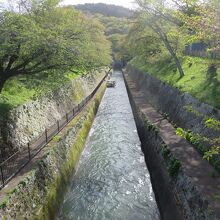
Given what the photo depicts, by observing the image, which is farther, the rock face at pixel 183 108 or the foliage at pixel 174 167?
the rock face at pixel 183 108

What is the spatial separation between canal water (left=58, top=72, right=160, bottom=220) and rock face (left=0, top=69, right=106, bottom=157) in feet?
11.4

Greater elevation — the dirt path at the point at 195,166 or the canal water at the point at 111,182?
the dirt path at the point at 195,166

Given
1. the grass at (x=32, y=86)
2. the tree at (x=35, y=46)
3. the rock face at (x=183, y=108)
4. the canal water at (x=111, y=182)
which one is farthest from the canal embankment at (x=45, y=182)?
the rock face at (x=183, y=108)

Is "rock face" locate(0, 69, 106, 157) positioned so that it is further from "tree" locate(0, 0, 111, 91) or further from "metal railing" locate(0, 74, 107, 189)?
"tree" locate(0, 0, 111, 91)

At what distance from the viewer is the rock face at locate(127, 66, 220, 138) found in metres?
14.8

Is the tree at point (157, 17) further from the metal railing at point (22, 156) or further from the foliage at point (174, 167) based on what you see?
the foliage at point (174, 167)

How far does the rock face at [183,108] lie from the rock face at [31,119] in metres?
8.85

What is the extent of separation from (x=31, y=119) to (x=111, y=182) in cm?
650

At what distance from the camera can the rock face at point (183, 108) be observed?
48.5ft

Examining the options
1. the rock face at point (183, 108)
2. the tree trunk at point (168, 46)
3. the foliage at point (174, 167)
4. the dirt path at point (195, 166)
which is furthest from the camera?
the tree trunk at point (168, 46)

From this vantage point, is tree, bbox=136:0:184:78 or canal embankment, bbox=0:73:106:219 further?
tree, bbox=136:0:184:78

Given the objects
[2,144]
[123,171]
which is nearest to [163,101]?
[123,171]

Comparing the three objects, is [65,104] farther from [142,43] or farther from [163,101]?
[142,43]

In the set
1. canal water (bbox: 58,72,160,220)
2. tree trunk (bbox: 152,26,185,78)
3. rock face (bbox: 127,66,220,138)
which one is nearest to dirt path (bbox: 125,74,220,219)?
rock face (bbox: 127,66,220,138)
